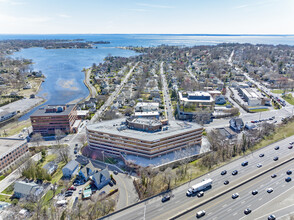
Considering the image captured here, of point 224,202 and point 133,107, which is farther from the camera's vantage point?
point 133,107

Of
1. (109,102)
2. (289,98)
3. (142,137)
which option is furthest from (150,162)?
(289,98)

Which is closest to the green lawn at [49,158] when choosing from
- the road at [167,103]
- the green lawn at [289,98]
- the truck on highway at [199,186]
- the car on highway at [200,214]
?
the truck on highway at [199,186]

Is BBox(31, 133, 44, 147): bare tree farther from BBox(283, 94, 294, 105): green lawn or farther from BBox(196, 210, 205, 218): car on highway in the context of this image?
BBox(283, 94, 294, 105): green lawn

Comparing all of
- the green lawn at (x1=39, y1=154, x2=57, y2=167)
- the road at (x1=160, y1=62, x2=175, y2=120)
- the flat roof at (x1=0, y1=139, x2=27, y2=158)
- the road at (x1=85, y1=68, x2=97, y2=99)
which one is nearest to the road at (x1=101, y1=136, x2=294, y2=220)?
the green lawn at (x1=39, y1=154, x2=57, y2=167)

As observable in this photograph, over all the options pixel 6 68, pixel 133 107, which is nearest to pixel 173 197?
pixel 133 107

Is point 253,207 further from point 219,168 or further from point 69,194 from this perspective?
point 69,194

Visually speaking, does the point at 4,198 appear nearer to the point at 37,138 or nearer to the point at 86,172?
the point at 86,172

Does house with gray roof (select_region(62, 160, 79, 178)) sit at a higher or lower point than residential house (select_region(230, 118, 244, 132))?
lower
